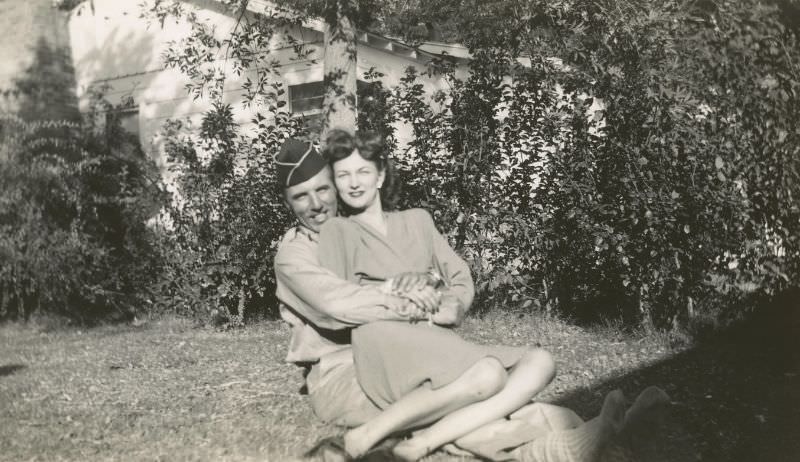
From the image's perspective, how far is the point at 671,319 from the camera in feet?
20.1

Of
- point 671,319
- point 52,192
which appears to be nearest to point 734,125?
point 671,319

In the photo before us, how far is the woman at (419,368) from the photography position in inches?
109

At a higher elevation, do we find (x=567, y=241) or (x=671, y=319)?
(x=567, y=241)

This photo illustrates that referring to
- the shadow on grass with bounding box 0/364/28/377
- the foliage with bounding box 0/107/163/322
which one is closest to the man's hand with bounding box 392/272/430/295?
the shadow on grass with bounding box 0/364/28/377

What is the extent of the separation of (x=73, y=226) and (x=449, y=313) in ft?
22.5

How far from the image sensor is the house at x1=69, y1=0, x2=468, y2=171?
35.8ft

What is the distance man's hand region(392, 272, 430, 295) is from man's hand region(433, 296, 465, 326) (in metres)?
0.15

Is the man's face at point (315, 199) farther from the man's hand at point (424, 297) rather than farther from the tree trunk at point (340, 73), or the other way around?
the tree trunk at point (340, 73)

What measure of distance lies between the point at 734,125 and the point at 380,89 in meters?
3.15

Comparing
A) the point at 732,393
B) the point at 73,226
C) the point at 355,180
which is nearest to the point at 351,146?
the point at 355,180

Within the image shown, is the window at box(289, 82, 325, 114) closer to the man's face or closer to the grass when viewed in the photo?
the grass

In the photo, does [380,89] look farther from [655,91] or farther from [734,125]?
[734,125]

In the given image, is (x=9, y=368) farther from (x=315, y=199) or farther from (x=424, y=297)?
(x=424, y=297)

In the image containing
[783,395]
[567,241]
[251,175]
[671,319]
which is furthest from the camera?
[251,175]
